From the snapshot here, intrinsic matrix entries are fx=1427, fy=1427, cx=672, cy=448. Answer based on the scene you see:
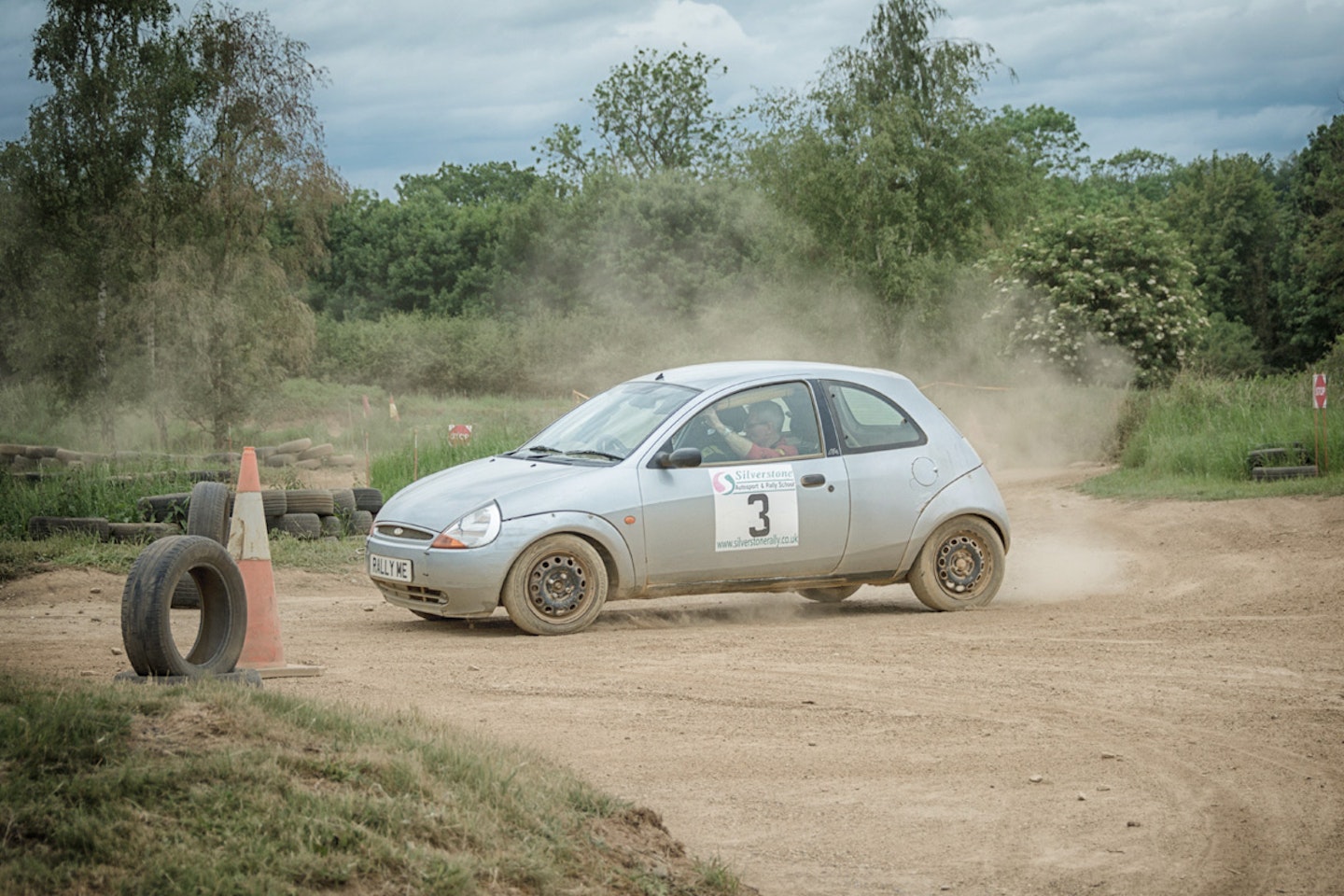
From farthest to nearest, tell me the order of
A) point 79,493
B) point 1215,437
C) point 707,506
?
1. point 1215,437
2. point 79,493
3. point 707,506

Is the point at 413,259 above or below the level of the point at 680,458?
above

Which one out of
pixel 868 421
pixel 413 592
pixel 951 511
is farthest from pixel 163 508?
pixel 951 511

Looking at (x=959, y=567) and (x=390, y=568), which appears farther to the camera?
(x=959, y=567)

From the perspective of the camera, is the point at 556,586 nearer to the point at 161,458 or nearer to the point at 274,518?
the point at 274,518

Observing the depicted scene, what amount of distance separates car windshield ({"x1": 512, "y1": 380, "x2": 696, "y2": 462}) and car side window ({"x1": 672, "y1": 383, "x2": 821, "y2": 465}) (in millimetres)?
256

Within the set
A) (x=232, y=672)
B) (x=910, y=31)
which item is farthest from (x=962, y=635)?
(x=910, y=31)

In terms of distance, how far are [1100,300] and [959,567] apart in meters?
27.3

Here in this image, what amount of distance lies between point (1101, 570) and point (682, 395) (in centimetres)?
530

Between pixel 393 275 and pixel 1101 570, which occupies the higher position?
pixel 393 275

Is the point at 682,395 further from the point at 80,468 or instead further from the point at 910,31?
the point at 910,31

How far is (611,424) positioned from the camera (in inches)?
408

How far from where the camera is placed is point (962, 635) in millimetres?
9469

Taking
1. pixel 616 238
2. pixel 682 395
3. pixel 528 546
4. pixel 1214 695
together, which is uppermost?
pixel 616 238

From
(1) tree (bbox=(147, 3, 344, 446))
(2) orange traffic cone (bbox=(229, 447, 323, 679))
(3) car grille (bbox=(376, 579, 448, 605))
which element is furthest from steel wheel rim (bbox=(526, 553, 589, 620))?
(1) tree (bbox=(147, 3, 344, 446))
